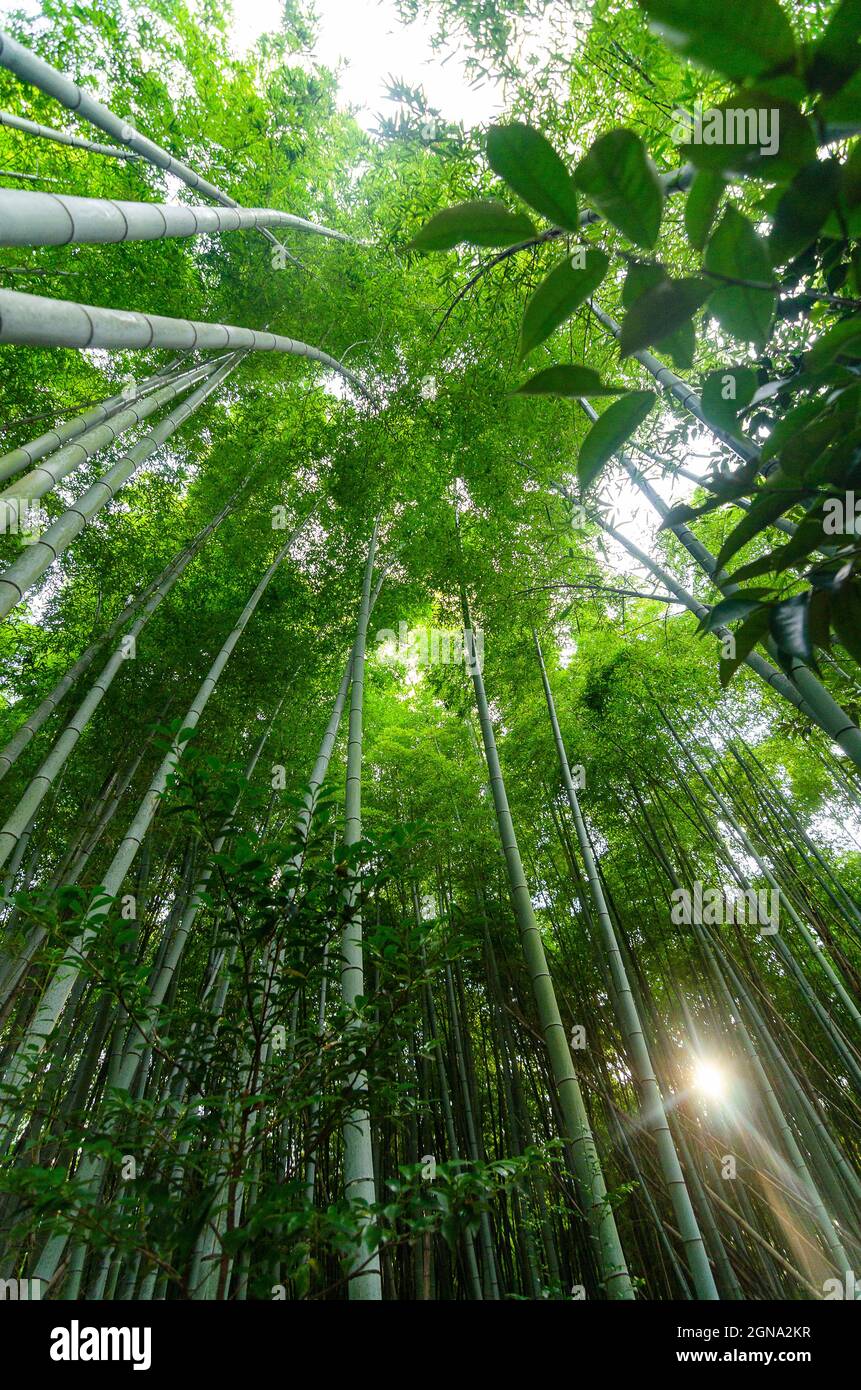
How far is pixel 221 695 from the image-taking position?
4.98 meters

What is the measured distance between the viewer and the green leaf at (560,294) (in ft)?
1.33

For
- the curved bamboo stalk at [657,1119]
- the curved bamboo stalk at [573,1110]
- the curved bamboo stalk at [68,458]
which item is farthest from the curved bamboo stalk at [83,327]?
the curved bamboo stalk at [657,1119]

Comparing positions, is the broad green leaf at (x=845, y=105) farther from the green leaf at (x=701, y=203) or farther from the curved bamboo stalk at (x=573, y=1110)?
the curved bamboo stalk at (x=573, y=1110)

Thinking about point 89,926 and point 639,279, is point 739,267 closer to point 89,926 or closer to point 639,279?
point 639,279

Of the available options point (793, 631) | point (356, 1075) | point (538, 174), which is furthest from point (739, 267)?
point (356, 1075)

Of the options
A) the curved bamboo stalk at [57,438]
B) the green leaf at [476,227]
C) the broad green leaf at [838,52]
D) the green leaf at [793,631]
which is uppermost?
the curved bamboo stalk at [57,438]

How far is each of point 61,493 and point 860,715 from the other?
5.23 m

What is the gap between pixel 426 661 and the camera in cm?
546

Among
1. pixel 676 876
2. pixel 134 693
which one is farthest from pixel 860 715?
pixel 134 693

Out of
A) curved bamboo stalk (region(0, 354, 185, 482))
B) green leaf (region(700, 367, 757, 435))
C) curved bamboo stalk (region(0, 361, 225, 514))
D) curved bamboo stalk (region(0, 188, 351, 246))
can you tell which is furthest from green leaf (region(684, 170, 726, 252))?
curved bamboo stalk (region(0, 354, 185, 482))

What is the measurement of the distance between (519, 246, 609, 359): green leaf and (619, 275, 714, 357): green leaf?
0.04m

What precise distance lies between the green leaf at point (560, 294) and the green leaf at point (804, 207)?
0.36 feet

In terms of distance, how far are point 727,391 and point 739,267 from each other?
0.13m
